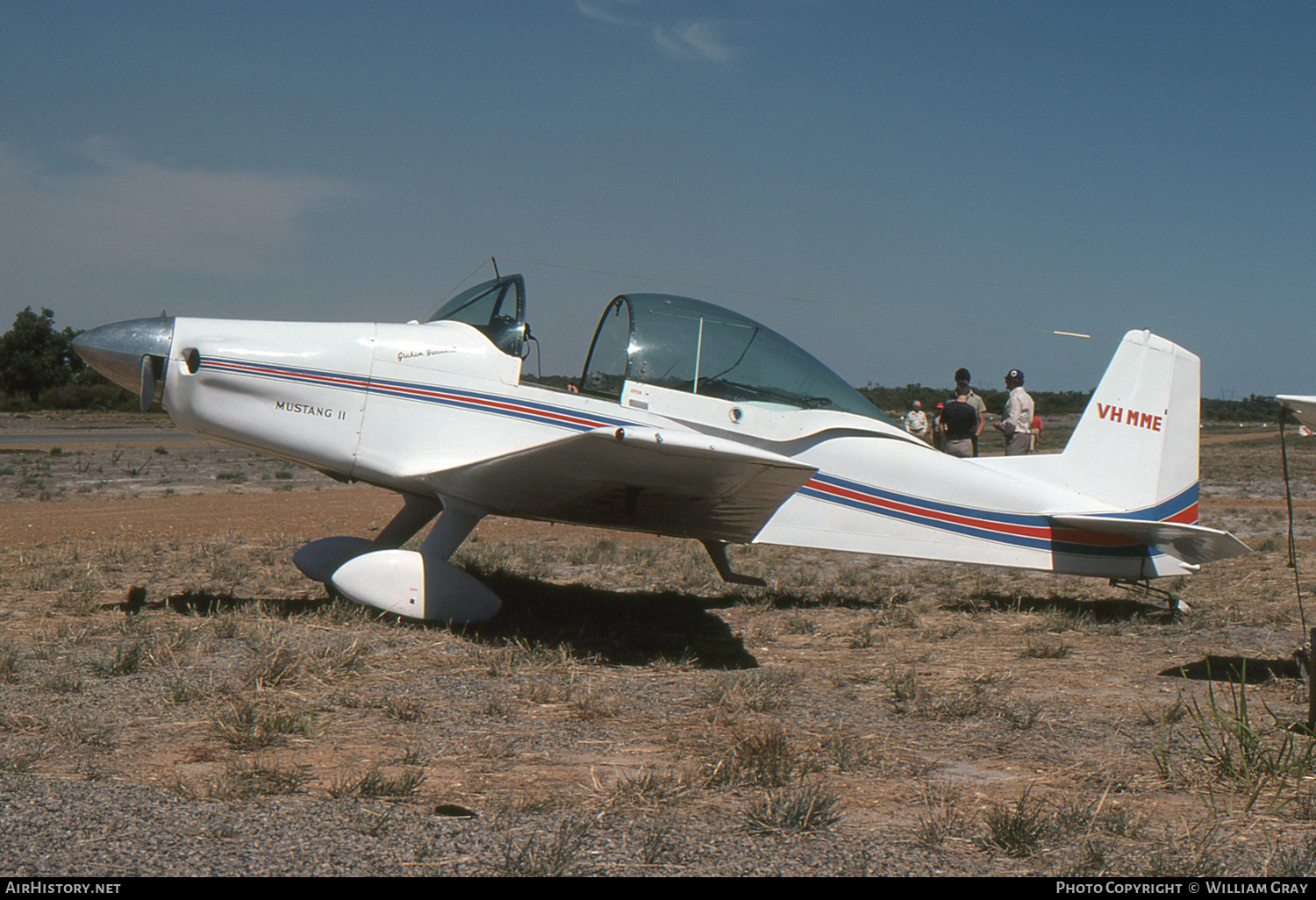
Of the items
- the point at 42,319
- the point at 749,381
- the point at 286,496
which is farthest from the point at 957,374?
the point at 42,319

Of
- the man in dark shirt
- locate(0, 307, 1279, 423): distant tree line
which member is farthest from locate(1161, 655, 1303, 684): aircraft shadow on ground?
locate(0, 307, 1279, 423): distant tree line

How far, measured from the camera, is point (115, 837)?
87.9 inches

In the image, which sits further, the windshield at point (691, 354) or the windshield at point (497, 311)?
the windshield at point (497, 311)

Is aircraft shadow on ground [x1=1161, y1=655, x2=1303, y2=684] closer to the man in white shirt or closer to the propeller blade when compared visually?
the propeller blade

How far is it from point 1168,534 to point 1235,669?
142cm

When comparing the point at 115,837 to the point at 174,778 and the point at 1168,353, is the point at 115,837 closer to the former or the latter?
the point at 174,778

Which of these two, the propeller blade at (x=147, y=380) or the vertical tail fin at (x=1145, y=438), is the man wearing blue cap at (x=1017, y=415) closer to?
the vertical tail fin at (x=1145, y=438)

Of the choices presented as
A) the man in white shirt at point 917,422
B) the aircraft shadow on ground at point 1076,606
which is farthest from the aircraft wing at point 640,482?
the man in white shirt at point 917,422

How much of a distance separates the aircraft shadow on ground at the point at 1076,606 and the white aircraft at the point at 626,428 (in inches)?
10.5

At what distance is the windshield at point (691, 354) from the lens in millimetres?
5289

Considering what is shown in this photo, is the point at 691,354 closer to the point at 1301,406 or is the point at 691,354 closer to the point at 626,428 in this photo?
the point at 626,428

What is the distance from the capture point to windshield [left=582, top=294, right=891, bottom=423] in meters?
5.29

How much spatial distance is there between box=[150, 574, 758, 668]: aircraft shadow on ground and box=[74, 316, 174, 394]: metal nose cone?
1.47 metres

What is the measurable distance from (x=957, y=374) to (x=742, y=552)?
3.05m
